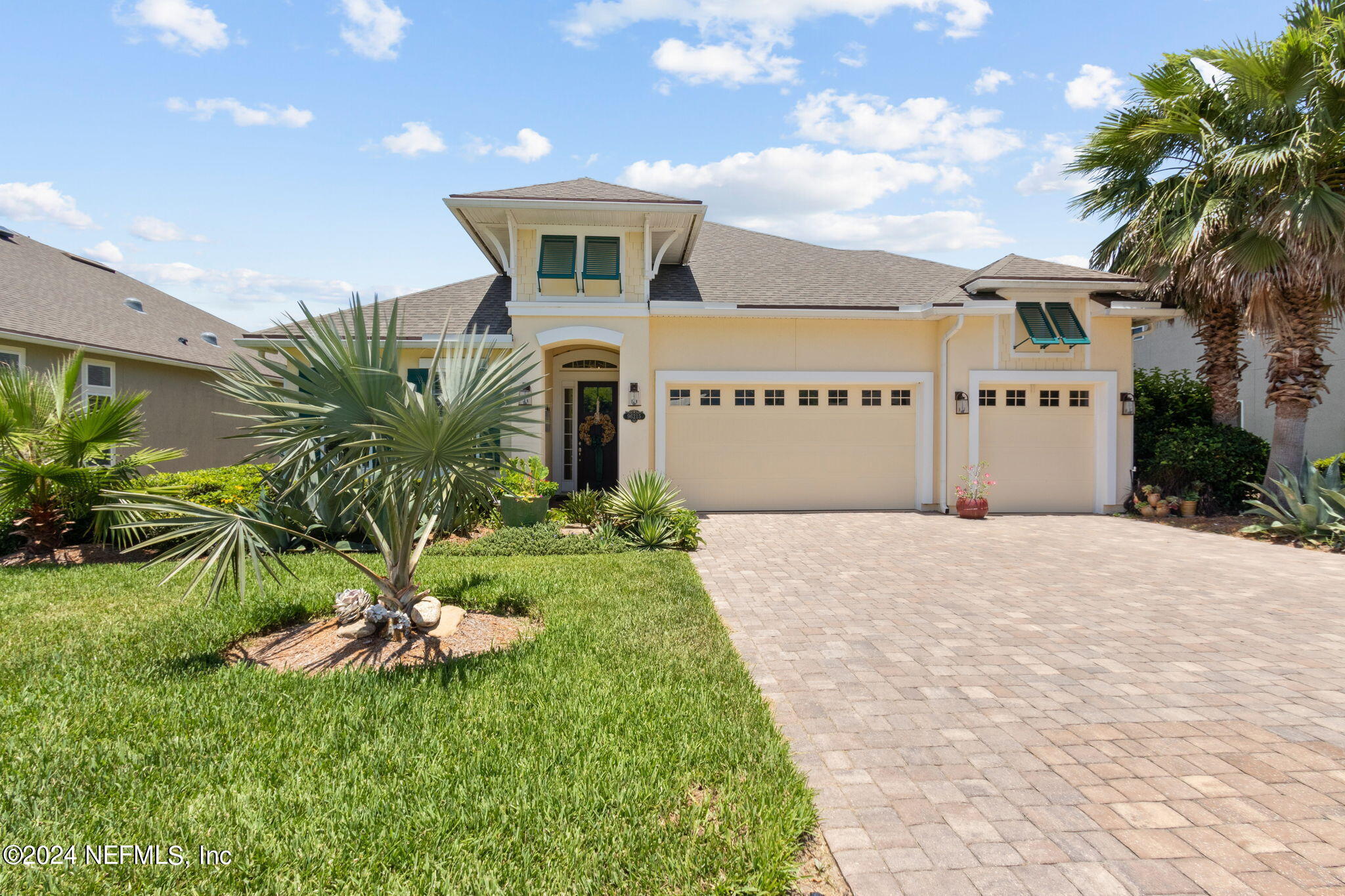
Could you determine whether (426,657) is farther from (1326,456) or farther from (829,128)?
(1326,456)

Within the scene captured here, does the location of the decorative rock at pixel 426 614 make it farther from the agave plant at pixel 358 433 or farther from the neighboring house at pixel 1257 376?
the neighboring house at pixel 1257 376

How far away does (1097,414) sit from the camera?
13.1 meters

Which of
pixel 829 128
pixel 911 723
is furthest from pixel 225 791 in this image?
pixel 829 128

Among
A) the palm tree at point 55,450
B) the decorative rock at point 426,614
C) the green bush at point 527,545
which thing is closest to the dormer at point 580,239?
the green bush at point 527,545

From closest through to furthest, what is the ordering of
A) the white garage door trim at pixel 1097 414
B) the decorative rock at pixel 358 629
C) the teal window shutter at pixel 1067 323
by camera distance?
the decorative rock at pixel 358 629, the teal window shutter at pixel 1067 323, the white garage door trim at pixel 1097 414

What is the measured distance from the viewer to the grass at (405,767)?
2.52 metres

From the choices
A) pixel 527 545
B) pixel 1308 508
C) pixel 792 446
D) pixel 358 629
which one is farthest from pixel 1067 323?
pixel 358 629

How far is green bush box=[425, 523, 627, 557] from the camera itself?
895cm

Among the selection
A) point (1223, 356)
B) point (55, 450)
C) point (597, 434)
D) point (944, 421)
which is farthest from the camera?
point (597, 434)

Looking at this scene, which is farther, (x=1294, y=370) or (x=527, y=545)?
(x=1294, y=370)

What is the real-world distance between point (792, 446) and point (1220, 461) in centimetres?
783

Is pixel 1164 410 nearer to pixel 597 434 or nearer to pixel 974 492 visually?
pixel 974 492

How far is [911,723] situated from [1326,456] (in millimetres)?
17686

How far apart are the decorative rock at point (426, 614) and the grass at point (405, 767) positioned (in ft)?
2.55
